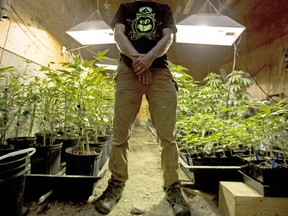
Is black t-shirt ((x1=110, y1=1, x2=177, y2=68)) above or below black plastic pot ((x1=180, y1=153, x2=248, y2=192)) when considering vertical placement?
above

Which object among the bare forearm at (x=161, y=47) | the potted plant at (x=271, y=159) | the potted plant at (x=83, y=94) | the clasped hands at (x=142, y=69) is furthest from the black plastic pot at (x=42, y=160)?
the potted plant at (x=271, y=159)

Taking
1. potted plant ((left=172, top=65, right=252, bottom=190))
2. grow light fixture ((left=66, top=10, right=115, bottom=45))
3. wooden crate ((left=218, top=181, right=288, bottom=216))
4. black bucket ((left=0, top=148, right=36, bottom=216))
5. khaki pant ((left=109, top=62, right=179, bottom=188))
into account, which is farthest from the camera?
grow light fixture ((left=66, top=10, right=115, bottom=45))

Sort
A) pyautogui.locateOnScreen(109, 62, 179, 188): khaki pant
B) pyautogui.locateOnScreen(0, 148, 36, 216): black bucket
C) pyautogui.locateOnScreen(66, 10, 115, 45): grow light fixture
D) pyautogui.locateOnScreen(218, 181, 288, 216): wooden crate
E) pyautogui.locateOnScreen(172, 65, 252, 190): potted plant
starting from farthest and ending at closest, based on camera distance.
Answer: pyautogui.locateOnScreen(66, 10, 115, 45): grow light fixture → pyautogui.locateOnScreen(172, 65, 252, 190): potted plant → pyautogui.locateOnScreen(109, 62, 179, 188): khaki pant → pyautogui.locateOnScreen(218, 181, 288, 216): wooden crate → pyautogui.locateOnScreen(0, 148, 36, 216): black bucket

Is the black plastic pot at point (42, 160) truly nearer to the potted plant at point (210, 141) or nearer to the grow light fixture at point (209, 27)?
the potted plant at point (210, 141)

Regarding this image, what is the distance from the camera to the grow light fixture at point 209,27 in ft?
5.08

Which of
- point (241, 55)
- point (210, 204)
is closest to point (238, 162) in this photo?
point (210, 204)

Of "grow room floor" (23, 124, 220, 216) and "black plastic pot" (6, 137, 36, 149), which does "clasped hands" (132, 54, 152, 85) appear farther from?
"black plastic pot" (6, 137, 36, 149)

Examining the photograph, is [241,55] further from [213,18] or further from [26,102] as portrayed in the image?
[26,102]

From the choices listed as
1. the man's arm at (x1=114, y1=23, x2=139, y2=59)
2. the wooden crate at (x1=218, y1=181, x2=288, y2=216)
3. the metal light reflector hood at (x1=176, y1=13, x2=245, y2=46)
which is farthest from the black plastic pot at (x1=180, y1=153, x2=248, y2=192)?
the metal light reflector hood at (x1=176, y1=13, x2=245, y2=46)

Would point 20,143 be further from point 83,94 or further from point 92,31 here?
point 92,31

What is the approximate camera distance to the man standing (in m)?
1.10

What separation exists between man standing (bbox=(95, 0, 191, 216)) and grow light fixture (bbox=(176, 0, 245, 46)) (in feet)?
1.51

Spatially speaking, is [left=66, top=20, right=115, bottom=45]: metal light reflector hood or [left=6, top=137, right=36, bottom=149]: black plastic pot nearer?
[left=6, top=137, right=36, bottom=149]: black plastic pot

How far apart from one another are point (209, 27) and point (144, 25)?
0.71 metres
